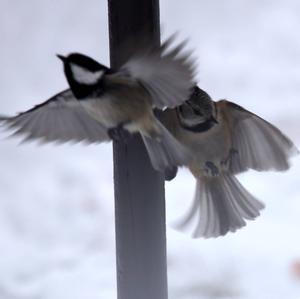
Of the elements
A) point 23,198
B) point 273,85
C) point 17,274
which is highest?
point 273,85

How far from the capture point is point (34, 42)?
4.46ft

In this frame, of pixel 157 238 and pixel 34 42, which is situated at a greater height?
pixel 34 42

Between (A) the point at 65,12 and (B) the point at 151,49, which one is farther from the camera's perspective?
(A) the point at 65,12

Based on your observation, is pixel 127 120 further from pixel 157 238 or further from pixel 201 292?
pixel 201 292

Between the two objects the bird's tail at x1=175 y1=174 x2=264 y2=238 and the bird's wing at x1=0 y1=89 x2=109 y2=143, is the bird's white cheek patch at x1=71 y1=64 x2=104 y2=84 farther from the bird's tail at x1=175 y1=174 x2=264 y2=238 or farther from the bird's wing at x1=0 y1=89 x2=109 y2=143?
the bird's tail at x1=175 y1=174 x2=264 y2=238

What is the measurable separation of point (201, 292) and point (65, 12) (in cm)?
53

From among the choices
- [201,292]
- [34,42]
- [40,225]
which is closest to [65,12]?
[34,42]

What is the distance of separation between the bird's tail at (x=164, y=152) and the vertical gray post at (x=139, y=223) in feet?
0.24

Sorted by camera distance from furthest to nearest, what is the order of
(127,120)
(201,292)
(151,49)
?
1. (201,292)
2. (127,120)
3. (151,49)

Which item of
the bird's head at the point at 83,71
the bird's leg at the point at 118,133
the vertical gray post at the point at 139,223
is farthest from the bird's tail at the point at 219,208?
the bird's head at the point at 83,71

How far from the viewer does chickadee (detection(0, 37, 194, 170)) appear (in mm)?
760

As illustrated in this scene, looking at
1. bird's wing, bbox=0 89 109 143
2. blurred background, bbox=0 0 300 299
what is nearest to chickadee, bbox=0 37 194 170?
bird's wing, bbox=0 89 109 143

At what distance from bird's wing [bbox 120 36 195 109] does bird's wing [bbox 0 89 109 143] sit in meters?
0.13

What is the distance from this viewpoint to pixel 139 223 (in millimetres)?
979
